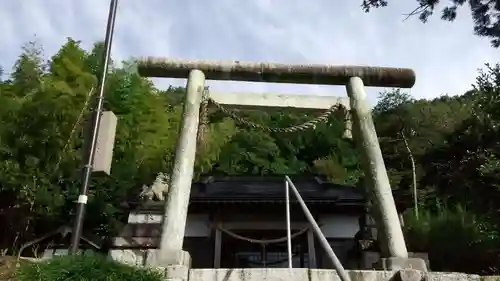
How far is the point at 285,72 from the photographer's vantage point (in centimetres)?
790

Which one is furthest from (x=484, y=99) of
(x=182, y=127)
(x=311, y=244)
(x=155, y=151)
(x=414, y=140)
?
(x=414, y=140)

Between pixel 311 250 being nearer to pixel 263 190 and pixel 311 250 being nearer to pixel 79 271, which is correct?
pixel 263 190

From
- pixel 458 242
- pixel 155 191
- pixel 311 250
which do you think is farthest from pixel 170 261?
pixel 311 250

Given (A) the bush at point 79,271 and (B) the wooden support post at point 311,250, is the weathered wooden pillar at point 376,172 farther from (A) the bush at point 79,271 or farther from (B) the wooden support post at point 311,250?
(B) the wooden support post at point 311,250

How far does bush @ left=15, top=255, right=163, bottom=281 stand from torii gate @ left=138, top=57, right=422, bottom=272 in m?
2.27

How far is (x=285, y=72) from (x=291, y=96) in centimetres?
40

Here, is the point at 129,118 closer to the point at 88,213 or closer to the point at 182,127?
the point at 88,213

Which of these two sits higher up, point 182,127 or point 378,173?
point 182,127

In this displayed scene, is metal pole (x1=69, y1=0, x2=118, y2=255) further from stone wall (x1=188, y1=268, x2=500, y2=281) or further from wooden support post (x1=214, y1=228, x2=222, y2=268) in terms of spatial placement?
wooden support post (x1=214, y1=228, x2=222, y2=268)

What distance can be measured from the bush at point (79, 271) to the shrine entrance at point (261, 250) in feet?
30.0

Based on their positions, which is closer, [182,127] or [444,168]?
[182,127]

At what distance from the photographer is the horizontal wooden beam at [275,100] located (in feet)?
25.5

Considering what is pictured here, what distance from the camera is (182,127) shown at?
7141 mm

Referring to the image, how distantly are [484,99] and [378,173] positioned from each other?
5094mm
